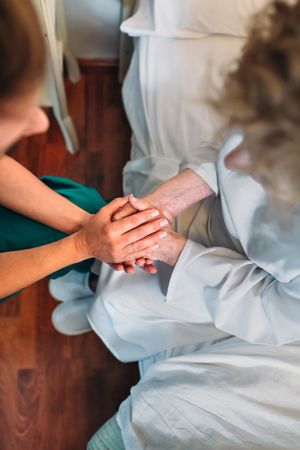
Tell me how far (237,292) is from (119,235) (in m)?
0.26

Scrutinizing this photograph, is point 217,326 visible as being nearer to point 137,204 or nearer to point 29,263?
point 137,204

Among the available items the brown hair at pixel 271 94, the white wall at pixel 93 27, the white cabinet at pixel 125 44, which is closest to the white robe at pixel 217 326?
the brown hair at pixel 271 94

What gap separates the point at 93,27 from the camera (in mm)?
1588

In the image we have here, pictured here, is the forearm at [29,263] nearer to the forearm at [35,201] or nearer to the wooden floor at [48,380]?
the forearm at [35,201]

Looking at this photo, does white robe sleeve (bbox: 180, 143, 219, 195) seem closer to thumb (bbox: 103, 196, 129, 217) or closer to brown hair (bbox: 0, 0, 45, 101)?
thumb (bbox: 103, 196, 129, 217)

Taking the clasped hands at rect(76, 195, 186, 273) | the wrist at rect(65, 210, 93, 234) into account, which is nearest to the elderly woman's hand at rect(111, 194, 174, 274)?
the clasped hands at rect(76, 195, 186, 273)

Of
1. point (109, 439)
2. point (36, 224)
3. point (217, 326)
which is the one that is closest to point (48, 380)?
point (109, 439)

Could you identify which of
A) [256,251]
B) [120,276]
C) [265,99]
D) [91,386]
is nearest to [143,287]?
[120,276]

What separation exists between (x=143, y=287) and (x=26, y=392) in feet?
1.66

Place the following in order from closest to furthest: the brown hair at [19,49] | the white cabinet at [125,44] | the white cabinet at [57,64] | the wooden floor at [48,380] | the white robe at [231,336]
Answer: the brown hair at [19,49] → the white robe at [231,336] → the white cabinet at [57,64] → the wooden floor at [48,380] → the white cabinet at [125,44]

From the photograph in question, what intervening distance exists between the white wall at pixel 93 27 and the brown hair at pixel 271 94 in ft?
3.48

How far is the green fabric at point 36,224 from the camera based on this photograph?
1044mm

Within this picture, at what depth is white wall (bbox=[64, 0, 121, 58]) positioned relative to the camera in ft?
4.91

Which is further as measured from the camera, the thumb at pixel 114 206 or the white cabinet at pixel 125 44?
the white cabinet at pixel 125 44
